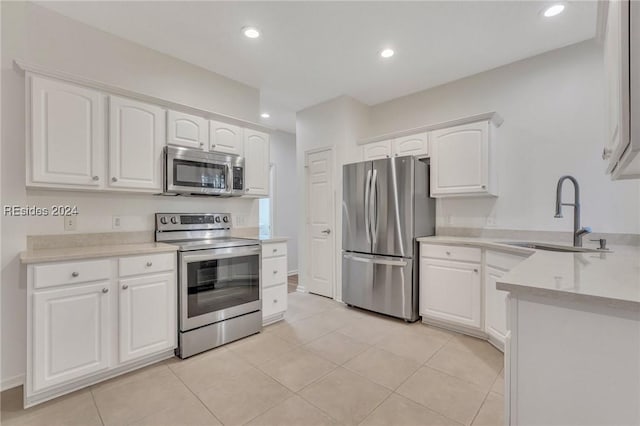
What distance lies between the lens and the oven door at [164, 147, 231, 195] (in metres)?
2.57

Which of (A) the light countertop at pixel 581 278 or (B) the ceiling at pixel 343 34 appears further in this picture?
(B) the ceiling at pixel 343 34

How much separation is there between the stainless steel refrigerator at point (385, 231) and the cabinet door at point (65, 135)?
2.54m

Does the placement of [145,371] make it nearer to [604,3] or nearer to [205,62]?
[205,62]

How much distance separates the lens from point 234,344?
261 centimetres

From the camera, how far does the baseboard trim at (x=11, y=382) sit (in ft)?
6.40

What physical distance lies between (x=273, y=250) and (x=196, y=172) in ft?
3.65

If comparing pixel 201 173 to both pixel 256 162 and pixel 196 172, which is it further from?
pixel 256 162

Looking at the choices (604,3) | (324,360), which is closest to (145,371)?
(324,360)

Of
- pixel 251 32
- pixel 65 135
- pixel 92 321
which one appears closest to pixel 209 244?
pixel 92 321

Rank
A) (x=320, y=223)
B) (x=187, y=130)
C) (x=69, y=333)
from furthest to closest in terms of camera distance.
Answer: (x=320, y=223), (x=187, y=130), (x=69, y=333)

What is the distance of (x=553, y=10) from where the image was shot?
2250 mm

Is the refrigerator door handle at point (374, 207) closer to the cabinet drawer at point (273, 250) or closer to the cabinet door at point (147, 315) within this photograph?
the cabinet drawer at point (273, 250)

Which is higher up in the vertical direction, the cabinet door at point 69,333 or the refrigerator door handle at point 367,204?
the refrigerator door handle at point 367,204

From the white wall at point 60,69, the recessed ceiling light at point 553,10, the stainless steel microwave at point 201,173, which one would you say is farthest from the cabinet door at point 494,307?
the white wall at point 60,69
